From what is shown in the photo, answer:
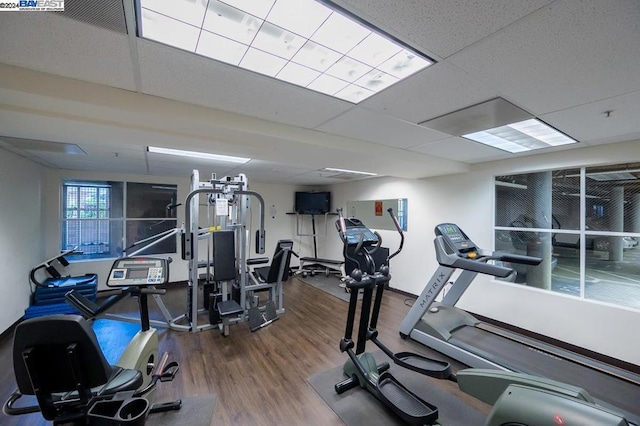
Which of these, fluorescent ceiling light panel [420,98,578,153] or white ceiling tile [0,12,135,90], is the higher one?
white ceiling tile [0,12,135,90]

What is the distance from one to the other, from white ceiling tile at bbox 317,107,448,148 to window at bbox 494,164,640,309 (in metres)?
1.94

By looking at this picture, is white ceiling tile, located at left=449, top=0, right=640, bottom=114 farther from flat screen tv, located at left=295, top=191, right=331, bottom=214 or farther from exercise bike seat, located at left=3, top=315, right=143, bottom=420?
flat screen tv, located at left=295, top=191, right=331, bottom=214

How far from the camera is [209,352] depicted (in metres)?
2.93

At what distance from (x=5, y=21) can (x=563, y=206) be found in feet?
16.4

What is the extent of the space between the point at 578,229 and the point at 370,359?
299 centimetres

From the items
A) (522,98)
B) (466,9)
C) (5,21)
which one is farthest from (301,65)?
(522,98)

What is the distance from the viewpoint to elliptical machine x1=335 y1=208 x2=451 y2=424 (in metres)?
2.04

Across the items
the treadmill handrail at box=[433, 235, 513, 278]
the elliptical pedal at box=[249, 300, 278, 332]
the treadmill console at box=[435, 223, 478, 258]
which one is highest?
the treadmill console at box=[435, 223, 478, 258]

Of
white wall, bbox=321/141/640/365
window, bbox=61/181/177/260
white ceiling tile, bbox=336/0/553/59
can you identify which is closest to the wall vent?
white ceiling tile, bbox=336/0/553/59

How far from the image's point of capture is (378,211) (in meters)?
5.79

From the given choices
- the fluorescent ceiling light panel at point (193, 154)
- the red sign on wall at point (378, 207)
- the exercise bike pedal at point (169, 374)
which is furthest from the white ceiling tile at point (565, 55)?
the red sign on wall at point (378, 207)

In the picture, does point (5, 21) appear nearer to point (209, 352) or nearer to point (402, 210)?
point (209, 352)

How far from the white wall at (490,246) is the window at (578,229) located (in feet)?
0.57

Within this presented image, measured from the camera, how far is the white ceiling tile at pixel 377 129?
7.32 feet
